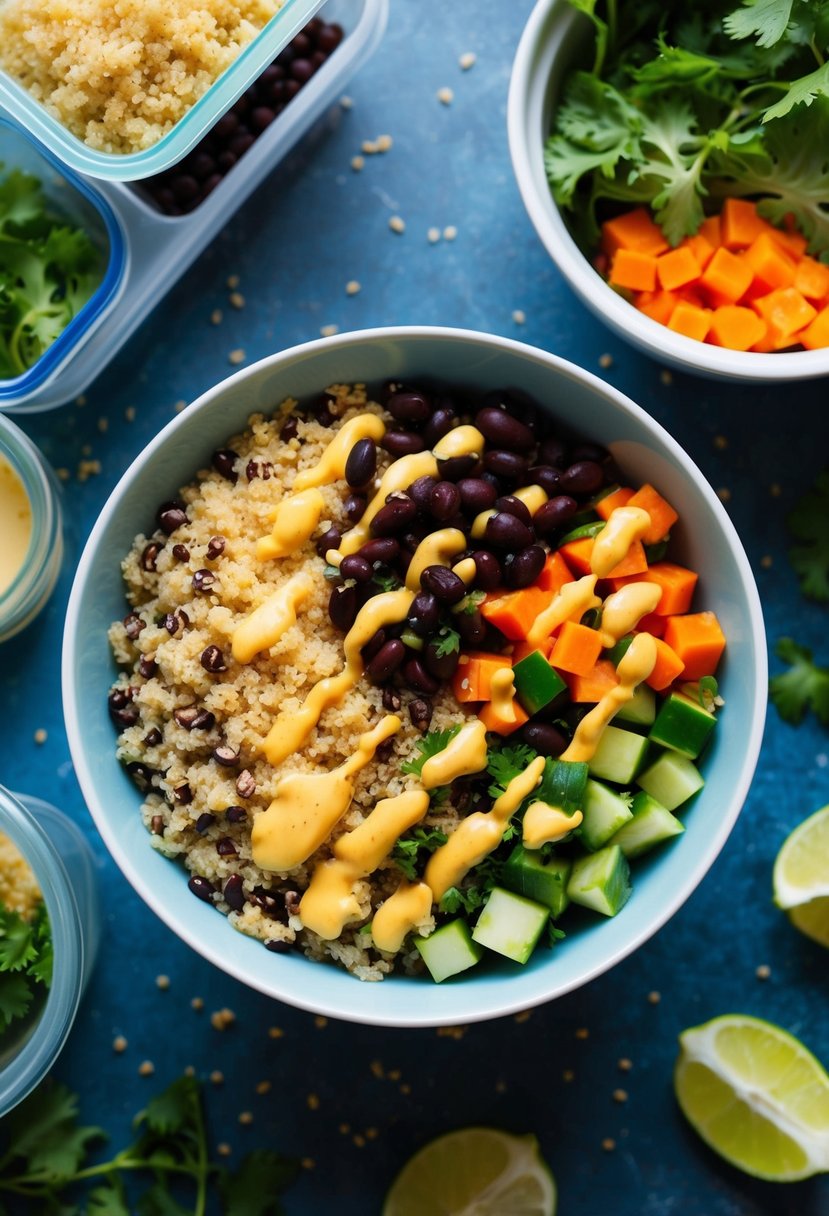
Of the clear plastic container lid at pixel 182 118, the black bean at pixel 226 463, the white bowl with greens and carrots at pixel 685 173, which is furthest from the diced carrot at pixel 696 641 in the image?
the clear plastic container lid at pixel 182 118

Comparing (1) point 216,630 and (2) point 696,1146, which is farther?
(2) point 696,1146

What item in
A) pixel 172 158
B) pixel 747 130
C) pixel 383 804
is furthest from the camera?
pixel 747 130

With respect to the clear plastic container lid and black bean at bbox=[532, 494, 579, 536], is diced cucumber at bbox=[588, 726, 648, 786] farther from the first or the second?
the clear plastic container lid

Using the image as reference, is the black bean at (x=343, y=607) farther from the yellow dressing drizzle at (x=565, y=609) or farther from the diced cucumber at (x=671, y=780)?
the diced cucumber at (x=671, y=780)

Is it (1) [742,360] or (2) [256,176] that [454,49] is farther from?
(1) [742,360]

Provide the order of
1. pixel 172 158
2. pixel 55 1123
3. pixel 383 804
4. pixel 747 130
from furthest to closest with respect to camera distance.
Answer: pixel 55 1123 → pixel 747 130 → pixel 172 158 → pixel 383 804

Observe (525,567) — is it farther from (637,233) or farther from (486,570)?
(637,233)

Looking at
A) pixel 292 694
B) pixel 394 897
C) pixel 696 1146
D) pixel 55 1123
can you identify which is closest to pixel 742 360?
pixel 292 694
